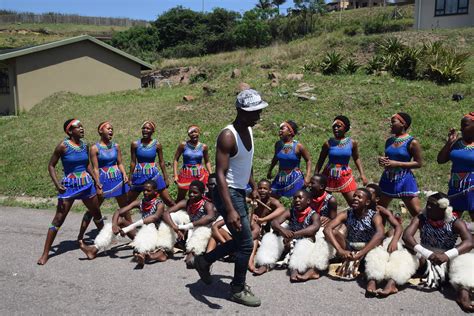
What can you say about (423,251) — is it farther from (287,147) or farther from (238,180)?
(287,147)

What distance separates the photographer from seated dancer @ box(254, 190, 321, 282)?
16.4 feet

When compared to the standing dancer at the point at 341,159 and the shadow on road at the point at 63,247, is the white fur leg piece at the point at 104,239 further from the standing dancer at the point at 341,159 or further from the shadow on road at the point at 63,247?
the standing dancer at the point at 341,159

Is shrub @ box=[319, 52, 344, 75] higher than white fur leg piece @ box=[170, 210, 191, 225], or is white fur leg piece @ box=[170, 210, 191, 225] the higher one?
shrub @ box=[319, 52, 344, 75]

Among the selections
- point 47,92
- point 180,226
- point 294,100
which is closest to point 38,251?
point 180,226

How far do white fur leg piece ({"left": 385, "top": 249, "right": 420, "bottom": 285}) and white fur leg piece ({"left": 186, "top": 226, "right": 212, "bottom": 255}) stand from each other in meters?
2.14

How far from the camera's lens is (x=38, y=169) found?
444 inches

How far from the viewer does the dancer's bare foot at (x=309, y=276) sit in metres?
4.91

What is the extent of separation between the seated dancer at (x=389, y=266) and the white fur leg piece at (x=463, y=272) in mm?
382

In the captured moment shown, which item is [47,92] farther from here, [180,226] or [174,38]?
[174,38]

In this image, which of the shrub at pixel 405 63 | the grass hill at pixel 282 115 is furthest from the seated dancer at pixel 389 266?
the shrub at pixel 405 63

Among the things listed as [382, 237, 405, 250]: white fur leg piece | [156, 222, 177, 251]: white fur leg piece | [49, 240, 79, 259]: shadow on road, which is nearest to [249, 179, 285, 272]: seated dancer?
[156, 222, 177, 251]: white fur leg piece

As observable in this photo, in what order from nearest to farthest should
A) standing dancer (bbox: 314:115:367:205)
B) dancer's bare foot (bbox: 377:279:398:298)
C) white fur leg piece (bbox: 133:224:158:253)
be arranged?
dancer's bare foot (bbox: 377:279:398:298)
white fur leg piece (bbox: 133:224:158:253)
standing dancer (bbox: 314:115:367:205)

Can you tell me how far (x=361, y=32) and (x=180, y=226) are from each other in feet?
83.9

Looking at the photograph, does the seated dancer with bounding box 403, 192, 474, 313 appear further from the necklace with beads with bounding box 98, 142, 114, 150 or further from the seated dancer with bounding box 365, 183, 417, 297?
the necklace with beads with bounding box 98, 142, 114, 150
